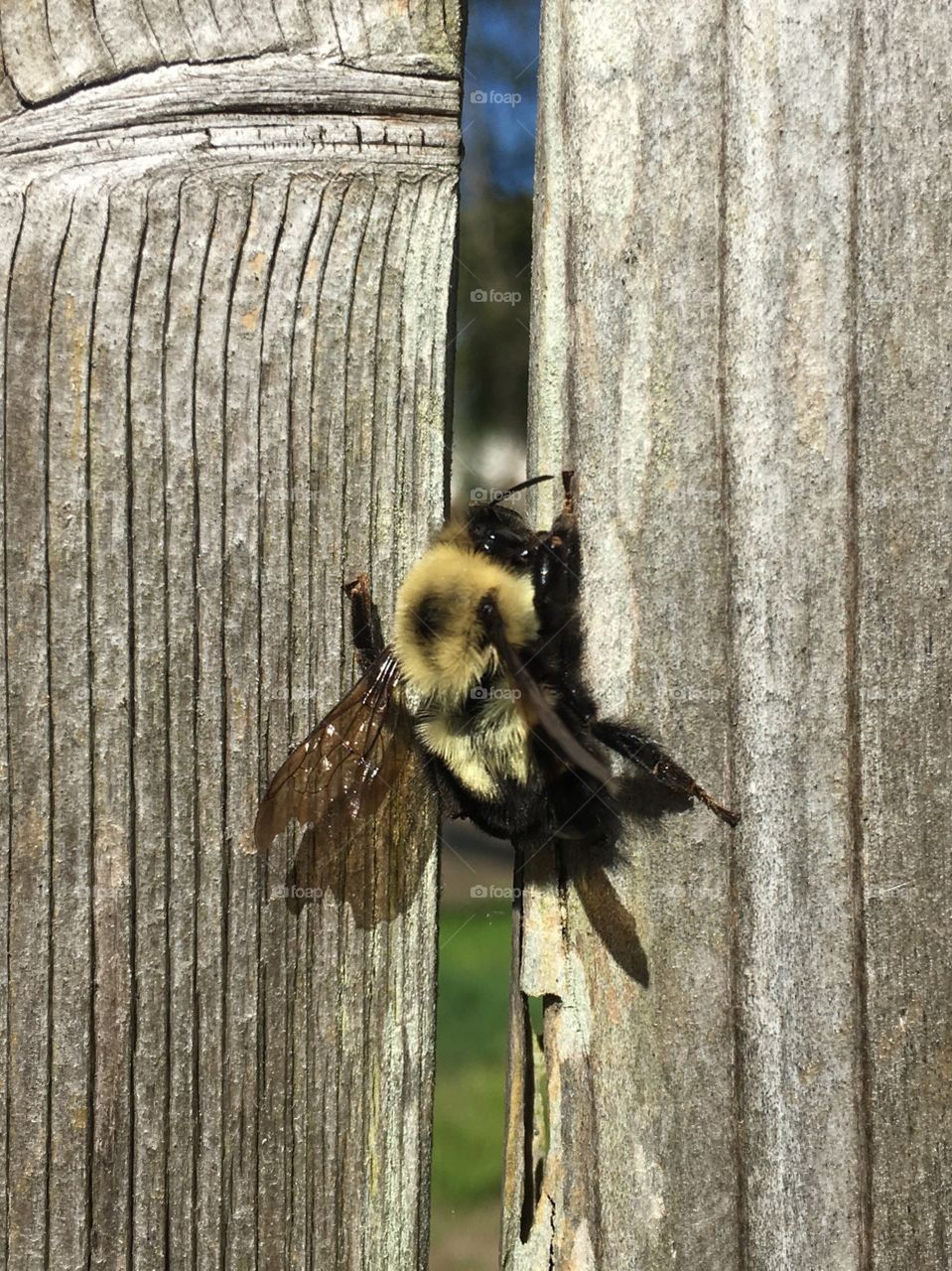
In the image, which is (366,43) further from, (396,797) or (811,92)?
(396,797)

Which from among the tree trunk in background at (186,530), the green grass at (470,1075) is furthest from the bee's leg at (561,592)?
the green grass at (470,1075)

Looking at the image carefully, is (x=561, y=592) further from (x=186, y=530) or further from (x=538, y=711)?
(x=186, y=530)

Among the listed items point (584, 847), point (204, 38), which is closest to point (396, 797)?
point (584, 847)

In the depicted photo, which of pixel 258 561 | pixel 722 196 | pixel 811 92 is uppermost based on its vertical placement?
pixel 811 92

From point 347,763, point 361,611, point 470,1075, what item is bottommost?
point 470,1075

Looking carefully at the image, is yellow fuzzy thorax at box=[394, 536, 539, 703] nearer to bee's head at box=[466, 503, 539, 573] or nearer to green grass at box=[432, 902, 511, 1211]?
bee's head at box=[466, 503, 539, 573]

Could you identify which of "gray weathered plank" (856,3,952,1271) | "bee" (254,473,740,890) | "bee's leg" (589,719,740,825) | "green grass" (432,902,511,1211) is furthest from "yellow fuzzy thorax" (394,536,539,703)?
"green grass" (432,902,511,1211)

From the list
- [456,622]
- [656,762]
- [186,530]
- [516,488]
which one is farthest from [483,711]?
[186,530]
